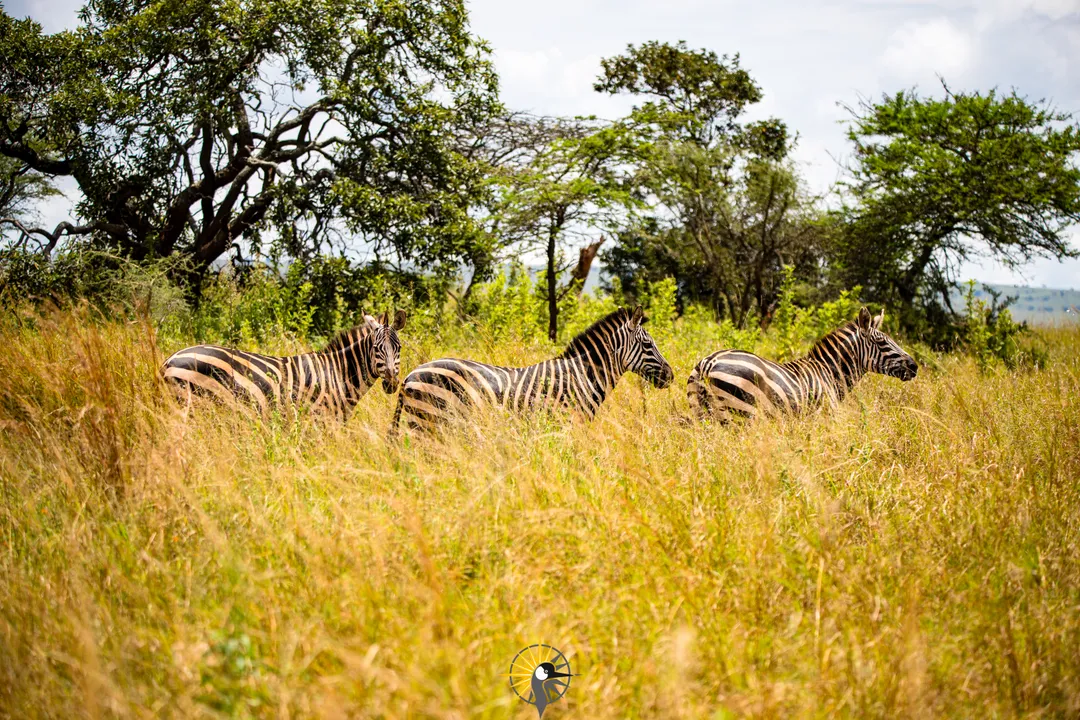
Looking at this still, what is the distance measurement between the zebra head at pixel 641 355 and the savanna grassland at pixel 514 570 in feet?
4.12

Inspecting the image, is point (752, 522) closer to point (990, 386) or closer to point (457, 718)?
point (457, 718)

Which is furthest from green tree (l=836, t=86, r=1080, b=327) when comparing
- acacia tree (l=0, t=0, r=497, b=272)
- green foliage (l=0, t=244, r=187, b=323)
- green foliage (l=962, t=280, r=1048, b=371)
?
green foliage (l=0, t=244, r=187, b=323)

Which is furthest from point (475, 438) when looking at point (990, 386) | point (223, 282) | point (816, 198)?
point (816, 198)

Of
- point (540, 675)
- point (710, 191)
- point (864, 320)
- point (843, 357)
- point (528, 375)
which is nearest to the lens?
point (540, 675)

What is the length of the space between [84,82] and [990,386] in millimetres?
14161

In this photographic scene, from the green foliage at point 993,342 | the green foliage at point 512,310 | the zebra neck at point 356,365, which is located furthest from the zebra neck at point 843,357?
the green foliage at point 993,342

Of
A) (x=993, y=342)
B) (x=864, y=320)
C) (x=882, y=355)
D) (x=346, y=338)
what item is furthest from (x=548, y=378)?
(x=993, y=342)

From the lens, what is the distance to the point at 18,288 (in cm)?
1134

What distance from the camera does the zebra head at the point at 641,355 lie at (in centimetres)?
579

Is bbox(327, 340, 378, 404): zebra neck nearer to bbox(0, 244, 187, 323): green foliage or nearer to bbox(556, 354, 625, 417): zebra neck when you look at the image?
bbox(556, 354, 625, 417): zebra neck

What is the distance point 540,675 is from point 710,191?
18882 mm

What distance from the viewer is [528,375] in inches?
210

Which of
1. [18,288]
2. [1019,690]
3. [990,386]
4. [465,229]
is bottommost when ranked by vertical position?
[1019,690]

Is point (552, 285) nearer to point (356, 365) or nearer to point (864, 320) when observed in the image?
point (864, 320)
